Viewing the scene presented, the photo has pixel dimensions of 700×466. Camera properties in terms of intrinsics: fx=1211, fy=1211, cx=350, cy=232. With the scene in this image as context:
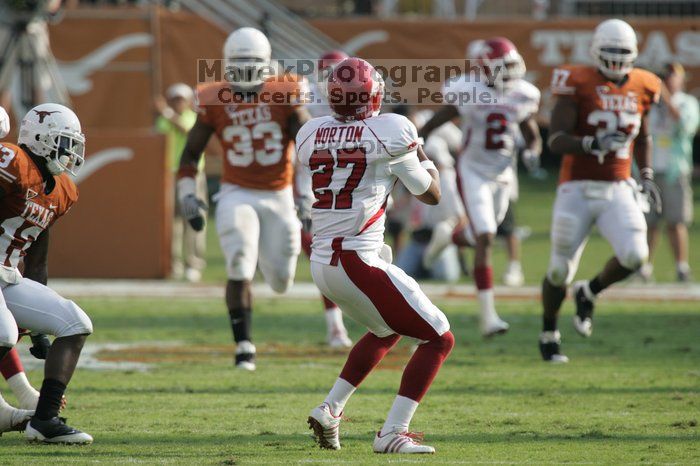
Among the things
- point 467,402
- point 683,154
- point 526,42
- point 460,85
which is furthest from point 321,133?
point 526,42

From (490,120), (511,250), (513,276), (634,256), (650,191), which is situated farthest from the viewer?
(511,250)

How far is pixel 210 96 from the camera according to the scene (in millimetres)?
7469

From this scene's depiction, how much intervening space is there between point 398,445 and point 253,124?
307 cm

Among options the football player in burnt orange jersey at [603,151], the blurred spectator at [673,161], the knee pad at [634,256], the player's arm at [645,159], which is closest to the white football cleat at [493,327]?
the football player in burnt orange jersey at [603,151]

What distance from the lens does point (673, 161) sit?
40.1ft

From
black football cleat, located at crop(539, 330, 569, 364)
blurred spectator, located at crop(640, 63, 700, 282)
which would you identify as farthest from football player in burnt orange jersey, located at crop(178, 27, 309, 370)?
blurred spectator, located at crop(640, 63, 700, 282)

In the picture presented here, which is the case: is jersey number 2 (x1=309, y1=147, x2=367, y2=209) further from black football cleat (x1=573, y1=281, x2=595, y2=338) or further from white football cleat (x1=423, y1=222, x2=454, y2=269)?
white football cleat (x1=423, y1=222, x2=454, y2=269)

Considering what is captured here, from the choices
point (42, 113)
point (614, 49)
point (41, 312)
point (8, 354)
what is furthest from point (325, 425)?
point (614, 49)

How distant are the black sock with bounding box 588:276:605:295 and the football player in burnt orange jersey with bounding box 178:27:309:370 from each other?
190 cm

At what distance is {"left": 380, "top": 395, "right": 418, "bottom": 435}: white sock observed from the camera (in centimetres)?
498

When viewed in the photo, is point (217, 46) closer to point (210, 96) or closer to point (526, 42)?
point (526, 42)

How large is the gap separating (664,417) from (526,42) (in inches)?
513

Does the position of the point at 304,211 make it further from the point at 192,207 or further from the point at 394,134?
the point at 394,134

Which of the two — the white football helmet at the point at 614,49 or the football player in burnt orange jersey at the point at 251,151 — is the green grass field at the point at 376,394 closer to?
the football player in burnt orange jersey at the point at 251,151
